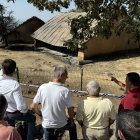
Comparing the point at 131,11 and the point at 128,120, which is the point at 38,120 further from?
the point at 128,120

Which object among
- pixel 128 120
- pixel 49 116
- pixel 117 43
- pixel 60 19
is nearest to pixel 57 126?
pixel 49 116

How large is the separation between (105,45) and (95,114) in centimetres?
2833

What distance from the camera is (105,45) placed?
33625 mm

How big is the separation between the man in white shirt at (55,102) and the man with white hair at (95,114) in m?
0.23

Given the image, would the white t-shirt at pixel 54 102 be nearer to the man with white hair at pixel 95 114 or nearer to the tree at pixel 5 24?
the man with white hair at pixel 95 114

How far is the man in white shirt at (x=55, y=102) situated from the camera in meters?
5.58

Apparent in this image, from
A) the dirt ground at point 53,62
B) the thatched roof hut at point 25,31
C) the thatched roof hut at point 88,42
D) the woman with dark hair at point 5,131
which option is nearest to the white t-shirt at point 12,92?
the woman with dark hair at point 5,131

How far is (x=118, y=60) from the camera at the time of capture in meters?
31.6

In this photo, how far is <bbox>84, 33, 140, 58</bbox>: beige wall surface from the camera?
32.2 meters

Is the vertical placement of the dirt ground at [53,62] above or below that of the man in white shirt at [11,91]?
below

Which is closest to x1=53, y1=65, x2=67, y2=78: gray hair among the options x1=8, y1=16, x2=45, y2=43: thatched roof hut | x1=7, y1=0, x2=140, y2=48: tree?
x1=7, y1=0, x2=140, y2=48: tree

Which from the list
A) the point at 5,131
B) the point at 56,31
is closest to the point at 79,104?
the point at 5,131

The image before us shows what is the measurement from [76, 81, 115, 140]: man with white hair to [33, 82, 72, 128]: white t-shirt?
0.79 ft

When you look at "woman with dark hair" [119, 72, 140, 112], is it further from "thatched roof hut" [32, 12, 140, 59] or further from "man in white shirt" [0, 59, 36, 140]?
"thatched roof hut" [32, 12, 140, 59]
